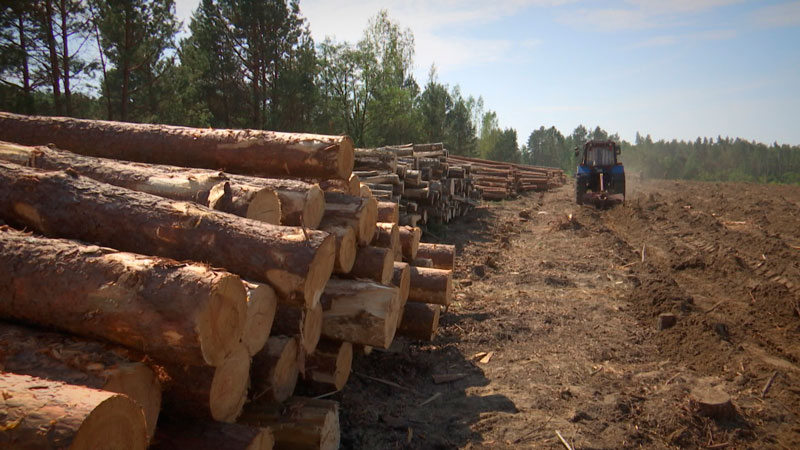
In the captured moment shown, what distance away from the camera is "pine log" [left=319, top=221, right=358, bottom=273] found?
4.09m

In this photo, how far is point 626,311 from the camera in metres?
6.88

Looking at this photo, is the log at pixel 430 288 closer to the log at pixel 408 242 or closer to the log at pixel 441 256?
the log at pixel 408 242

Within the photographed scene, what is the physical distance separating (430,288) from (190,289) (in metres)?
Result: 3.39

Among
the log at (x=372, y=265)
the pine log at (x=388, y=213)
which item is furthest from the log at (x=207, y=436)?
the pine log at (x=388, y=213)

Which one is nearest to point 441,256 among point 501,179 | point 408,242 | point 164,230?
point 408,242

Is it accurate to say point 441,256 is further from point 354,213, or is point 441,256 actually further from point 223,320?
point 223,320

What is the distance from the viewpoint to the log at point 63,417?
1.78m

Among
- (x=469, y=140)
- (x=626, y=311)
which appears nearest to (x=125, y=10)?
(x=626, y=311)

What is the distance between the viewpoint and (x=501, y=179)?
2320 cm

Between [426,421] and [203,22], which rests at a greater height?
[203,22]

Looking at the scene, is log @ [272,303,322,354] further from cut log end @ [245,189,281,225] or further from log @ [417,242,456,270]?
log @ [417,242,456,270]

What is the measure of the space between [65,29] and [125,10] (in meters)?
1.85

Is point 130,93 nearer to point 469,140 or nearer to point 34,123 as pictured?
point 34,123

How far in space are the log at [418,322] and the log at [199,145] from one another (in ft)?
5.23
